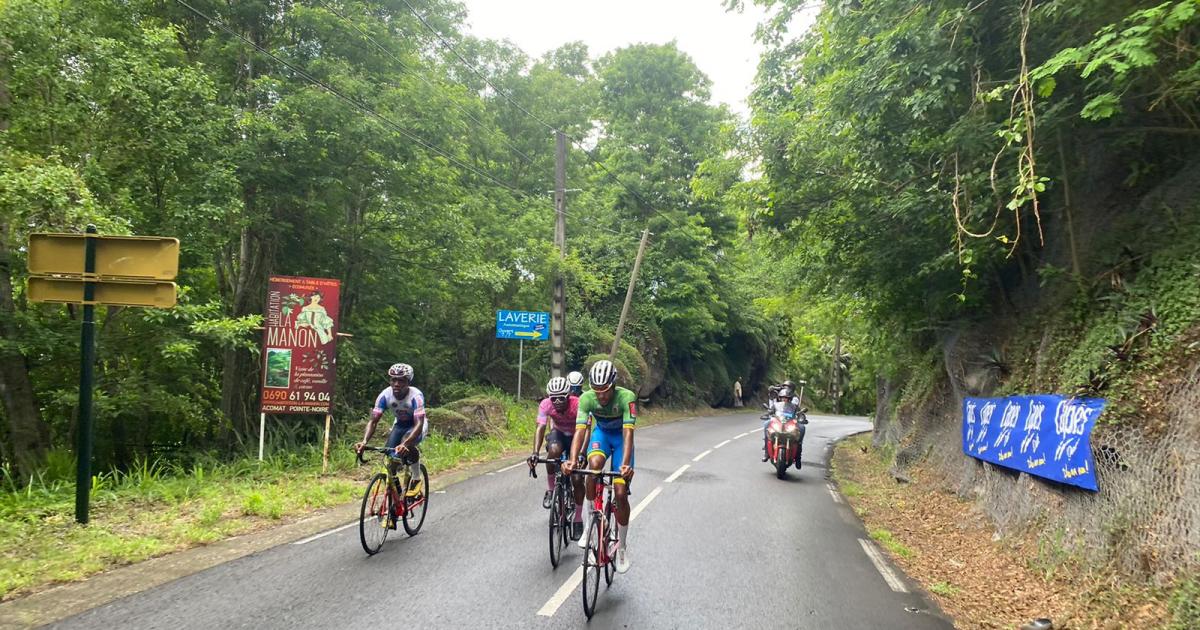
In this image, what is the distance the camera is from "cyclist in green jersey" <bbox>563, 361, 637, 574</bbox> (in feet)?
18.1

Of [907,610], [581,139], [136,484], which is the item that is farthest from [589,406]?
[581,139]

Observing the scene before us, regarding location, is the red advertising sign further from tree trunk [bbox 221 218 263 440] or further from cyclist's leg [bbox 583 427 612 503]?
cyclist's leg [bbox 583 427 612 503]

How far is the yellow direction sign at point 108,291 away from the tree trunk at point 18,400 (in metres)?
3.96

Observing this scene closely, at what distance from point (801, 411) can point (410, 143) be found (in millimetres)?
9957

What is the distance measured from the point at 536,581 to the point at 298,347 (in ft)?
24.4

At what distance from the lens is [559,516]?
627cm

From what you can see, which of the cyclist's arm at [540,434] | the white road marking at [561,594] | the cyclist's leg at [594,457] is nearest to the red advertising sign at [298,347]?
the cyclist's arm at [540,434]

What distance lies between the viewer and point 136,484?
9.23 m

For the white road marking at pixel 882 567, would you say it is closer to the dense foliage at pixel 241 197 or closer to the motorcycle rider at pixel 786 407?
the motorcycle rider at pixel 786 407

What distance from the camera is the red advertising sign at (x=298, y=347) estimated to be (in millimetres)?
11164

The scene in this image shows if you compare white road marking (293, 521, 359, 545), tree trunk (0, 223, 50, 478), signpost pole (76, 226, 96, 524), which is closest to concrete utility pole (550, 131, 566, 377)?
white road marking (293, 521, 359, 545)

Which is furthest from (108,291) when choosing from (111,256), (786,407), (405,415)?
(786,407)

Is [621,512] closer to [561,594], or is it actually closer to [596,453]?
[596,453]

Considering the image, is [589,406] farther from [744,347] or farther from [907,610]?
[744,347]
